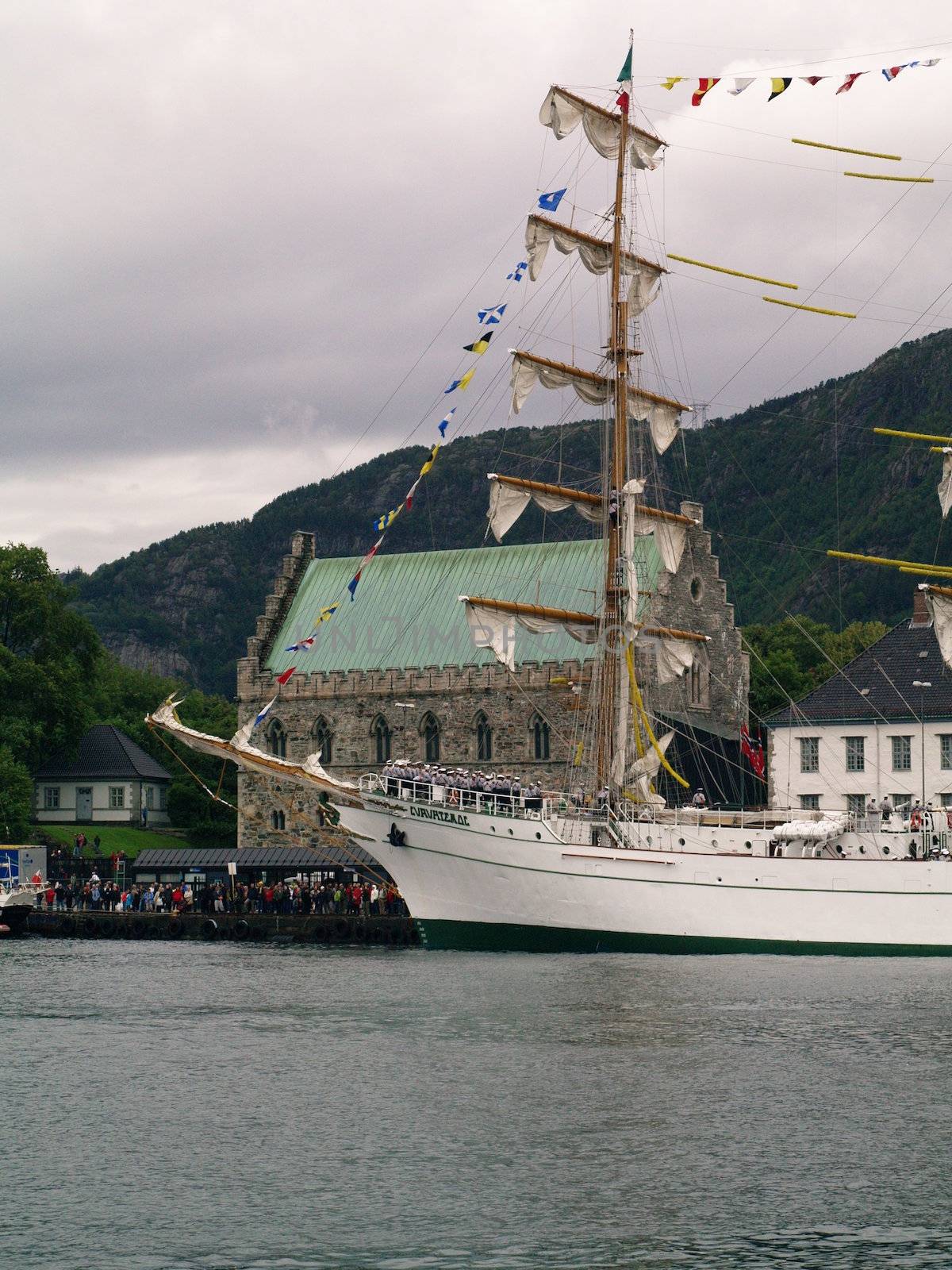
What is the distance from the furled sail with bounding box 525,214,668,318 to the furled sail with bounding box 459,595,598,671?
10644mm

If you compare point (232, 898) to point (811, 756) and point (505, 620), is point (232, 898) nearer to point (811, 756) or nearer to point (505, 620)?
point (505, 620)

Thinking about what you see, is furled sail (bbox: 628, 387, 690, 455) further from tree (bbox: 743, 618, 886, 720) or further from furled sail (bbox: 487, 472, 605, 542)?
tree (bbox: 743, 618, 886, 720)

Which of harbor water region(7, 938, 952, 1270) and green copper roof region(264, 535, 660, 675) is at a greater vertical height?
green copper roof region(264, 535, 660, 675)

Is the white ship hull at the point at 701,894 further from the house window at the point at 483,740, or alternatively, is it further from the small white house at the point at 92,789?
the small white house at the point at 92,789

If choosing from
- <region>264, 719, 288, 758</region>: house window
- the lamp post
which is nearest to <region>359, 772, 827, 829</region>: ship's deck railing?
the lamp post

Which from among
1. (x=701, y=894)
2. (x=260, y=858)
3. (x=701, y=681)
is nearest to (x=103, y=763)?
(x=260, y=858)

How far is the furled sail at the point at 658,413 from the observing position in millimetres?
60719

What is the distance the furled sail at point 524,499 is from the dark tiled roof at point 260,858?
1473 centimetres

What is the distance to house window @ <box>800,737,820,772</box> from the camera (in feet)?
229

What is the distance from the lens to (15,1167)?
23.5m

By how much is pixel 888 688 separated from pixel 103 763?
4188cm

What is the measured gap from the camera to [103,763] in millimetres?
92500

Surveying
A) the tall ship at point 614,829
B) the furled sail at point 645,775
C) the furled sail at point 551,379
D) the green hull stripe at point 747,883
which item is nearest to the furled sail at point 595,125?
the tall ship at point 614,829

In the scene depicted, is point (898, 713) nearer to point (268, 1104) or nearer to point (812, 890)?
point (812, 890)
